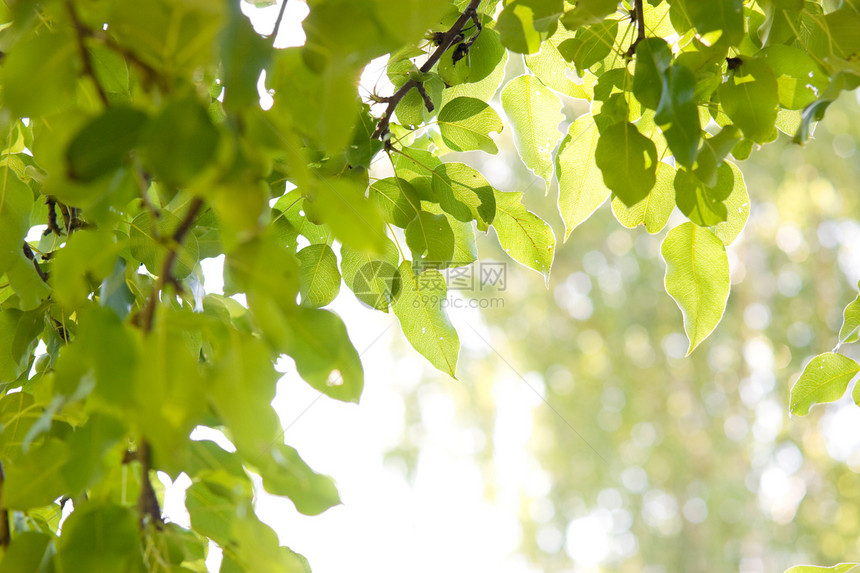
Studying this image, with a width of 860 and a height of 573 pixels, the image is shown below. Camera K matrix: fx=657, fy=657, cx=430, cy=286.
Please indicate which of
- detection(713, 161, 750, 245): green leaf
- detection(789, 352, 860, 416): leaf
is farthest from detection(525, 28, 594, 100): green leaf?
detection(789, 352, 860, 416): leaf

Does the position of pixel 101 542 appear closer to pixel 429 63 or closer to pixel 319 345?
pixel 319 345

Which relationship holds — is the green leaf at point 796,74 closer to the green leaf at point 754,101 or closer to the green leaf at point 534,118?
the green leaf at point 754,101

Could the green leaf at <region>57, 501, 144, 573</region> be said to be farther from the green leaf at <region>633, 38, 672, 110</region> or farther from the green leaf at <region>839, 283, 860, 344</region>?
the green leaf at <region>839, 283, 860, 344</region>

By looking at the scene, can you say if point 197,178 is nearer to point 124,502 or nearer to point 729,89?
point 124,502

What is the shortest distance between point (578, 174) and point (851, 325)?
176mm

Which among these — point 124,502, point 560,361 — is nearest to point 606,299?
point 560,361

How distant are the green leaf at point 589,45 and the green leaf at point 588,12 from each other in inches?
2.2

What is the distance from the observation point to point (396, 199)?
386mm

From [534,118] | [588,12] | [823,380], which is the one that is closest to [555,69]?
[534,118]

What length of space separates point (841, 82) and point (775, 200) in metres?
3.08

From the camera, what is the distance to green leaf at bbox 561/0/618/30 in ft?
0.93

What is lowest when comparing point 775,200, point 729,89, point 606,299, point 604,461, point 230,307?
point 604,461

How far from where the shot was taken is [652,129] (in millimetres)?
378

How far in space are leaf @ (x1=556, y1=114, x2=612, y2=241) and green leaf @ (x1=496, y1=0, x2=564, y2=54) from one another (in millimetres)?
102
